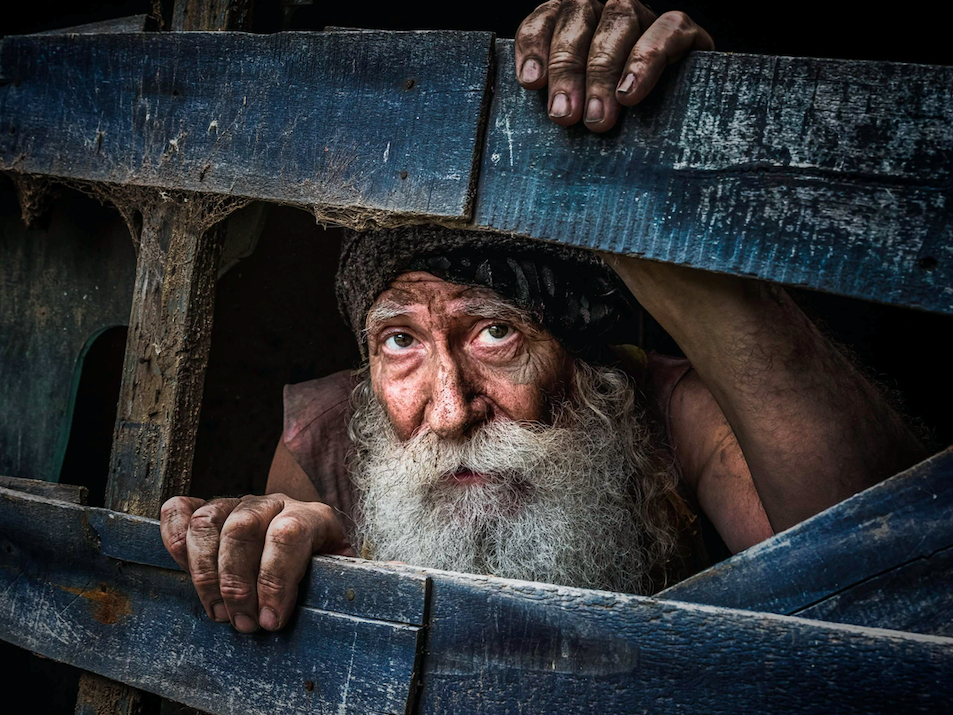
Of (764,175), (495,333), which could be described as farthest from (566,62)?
(495,333)

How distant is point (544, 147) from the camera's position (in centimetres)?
126

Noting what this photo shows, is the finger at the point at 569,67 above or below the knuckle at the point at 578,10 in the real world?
below

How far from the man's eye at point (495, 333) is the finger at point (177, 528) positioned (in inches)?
32.9

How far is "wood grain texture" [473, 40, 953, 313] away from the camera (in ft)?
3.42

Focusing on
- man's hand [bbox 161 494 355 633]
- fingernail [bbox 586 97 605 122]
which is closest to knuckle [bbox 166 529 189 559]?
man's hand [bbox 161 494 355 633]

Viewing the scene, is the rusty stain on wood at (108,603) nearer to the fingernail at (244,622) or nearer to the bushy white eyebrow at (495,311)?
the fingernail at (244,622)

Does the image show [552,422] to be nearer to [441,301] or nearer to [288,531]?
[441,301]

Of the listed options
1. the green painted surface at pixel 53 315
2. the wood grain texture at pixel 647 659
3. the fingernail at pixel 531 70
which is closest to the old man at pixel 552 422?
the fingernail at pixel 531 70

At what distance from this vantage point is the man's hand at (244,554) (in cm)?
138

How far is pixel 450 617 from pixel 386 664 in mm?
146

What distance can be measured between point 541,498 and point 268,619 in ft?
2.68

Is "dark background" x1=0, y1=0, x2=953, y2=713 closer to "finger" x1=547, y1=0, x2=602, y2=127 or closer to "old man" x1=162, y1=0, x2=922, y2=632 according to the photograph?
"old man" x1=162, y1=0, x2=922, y2=632

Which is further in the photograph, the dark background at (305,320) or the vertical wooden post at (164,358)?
the dark background at (305,320)

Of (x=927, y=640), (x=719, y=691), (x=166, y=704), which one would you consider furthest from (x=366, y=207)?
(x=166, y=704)
